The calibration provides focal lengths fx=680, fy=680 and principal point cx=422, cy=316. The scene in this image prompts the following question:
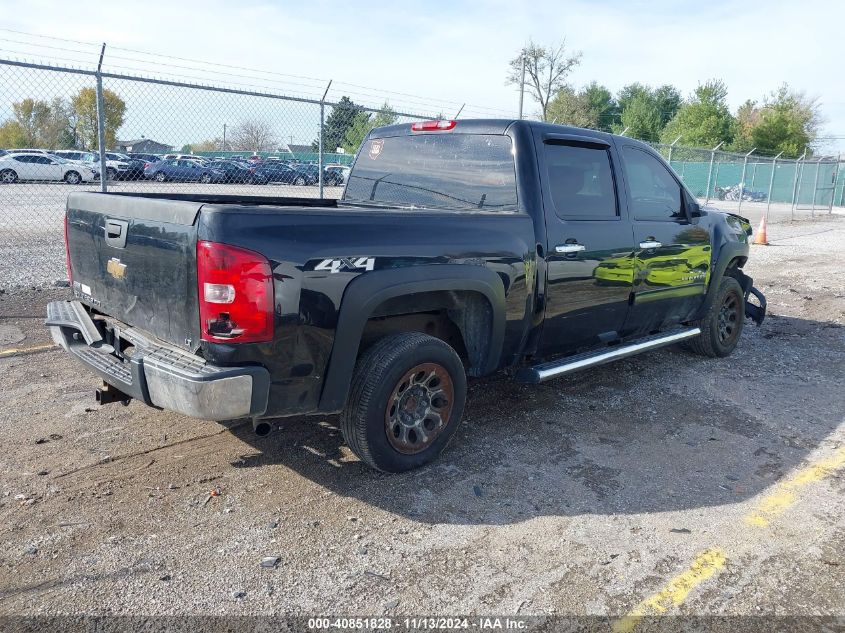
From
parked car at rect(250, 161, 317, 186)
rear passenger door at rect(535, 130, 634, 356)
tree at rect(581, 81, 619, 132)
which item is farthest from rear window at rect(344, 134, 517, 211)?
tree at rect(581, 81, 619, 132)

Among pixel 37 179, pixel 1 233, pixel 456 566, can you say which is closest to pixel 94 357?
pixel 456 566

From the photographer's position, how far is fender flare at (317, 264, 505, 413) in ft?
10.8

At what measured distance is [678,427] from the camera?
186 inches

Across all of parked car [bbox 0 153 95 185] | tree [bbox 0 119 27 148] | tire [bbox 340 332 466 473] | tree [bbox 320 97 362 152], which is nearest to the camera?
tire [bbox 340 332 466 473]

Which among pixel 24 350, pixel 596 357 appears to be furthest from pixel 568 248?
pixel 24 350

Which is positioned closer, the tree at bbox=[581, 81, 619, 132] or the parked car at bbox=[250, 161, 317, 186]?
the parked car at bbox=[250, 161, 317, 186]

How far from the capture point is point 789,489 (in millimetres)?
3863

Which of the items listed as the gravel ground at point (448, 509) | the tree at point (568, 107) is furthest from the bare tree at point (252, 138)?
the tree at point (568, 107)

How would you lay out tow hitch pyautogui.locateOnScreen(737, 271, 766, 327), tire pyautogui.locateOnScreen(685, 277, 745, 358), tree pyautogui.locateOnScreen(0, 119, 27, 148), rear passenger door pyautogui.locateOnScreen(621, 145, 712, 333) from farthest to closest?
tree pyautogui.locateOnScreen(0, 119, 27, 148) → tow hitch pyautogui.locateOnScreen(737, 271, 766, 327) → tire pyautogui.locateOnScreen(685, 277, 745, 358) → rear passenger door pyautogui.locateOnScreen(621, 145, 712, 333)

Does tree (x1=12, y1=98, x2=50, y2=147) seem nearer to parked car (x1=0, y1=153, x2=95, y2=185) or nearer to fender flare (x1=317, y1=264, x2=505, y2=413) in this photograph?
parked car (x1=0, y1=153, x2=95, y2=185)

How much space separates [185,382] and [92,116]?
8290 mm

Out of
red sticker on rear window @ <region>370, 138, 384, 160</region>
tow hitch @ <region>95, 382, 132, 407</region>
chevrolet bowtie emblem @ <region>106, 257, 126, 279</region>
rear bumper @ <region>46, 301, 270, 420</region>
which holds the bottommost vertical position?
tow hitch @ <region>95, 382, 132, 407</region>

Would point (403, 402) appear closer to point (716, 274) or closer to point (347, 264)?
point (347, 264)

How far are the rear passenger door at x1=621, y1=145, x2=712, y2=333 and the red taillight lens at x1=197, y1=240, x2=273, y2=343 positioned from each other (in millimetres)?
3022
